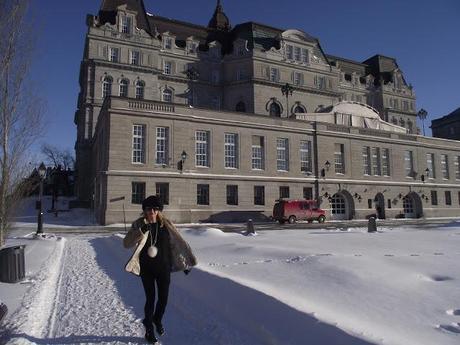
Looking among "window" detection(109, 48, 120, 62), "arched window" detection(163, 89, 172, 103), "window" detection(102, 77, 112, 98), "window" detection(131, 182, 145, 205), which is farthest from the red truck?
"window" detection(109, 48, 120, 62)

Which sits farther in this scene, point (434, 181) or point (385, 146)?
point (434, 181)

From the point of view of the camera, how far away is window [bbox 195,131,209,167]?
125ft

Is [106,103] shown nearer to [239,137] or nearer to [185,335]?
[239,137]

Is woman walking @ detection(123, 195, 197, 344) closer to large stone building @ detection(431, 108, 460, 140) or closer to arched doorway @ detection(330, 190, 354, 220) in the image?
arched doorway @ detection(330, 190, 354, 220)

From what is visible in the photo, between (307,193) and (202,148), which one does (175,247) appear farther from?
(307,193)

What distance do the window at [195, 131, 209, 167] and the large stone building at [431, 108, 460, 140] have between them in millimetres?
71402

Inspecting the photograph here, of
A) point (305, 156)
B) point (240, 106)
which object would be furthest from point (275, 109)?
point (305, 156)

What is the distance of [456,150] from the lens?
5622 centimetres

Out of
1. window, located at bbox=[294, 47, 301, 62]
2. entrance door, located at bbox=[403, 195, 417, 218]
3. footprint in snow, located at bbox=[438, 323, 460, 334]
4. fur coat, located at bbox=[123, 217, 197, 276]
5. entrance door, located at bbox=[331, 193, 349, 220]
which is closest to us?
footprint in snow, located at bbox=[438, 323, 460, 334]

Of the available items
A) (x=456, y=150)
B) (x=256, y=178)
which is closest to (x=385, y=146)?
(x=456, y=150)

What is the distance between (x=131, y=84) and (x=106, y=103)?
1886cm

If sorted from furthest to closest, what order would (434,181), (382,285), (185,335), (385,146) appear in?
(434,181), (385,146), (382,285), (185,335)

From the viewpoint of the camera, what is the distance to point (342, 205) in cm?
4578

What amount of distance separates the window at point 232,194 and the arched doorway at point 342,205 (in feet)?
37.5
